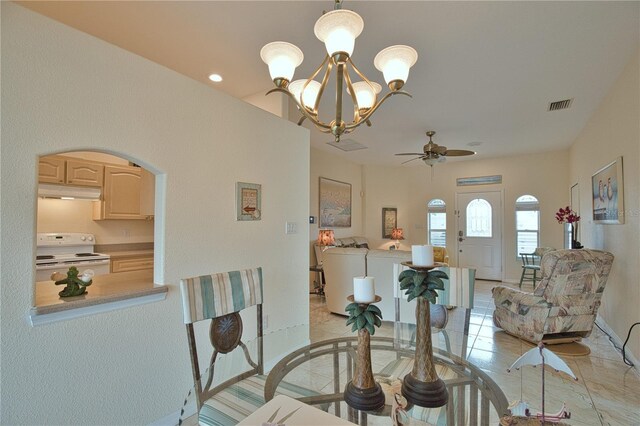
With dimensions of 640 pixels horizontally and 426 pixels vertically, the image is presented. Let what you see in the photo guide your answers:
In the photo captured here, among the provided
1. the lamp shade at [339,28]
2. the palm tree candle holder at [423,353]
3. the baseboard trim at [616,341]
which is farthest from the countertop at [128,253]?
the baseboard trim at [616,341]

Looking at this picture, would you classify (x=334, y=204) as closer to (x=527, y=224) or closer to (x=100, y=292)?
(x=527, y=224)

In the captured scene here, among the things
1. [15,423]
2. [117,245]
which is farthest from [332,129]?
[117,245]

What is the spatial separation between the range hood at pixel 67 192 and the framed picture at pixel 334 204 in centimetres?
368

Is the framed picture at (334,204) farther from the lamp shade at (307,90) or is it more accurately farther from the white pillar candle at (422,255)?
the white pillar candle at (422,255)

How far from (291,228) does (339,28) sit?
1.88 metres

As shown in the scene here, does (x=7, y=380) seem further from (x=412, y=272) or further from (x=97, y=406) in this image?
(x=412, y=272)

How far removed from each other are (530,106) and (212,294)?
4.32 m

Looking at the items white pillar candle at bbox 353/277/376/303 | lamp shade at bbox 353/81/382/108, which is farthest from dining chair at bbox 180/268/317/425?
lamp shade at bbox 353/81/382/108

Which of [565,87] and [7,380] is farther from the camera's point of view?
[565,87]

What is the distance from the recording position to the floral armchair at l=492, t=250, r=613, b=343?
279cm

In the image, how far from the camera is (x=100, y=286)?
1923 millimetres

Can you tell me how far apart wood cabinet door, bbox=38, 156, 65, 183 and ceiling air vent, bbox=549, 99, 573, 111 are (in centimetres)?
614

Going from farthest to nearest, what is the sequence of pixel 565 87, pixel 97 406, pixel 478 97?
pixel 478 97 → pixel 565 87 → pixel 97 406

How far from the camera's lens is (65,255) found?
377 centimetres
